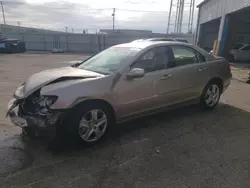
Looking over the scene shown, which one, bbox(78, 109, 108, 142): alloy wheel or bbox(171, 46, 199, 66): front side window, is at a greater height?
bbox(171, 46, 199, 66): front side window

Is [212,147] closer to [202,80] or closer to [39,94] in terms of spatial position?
[202,80]

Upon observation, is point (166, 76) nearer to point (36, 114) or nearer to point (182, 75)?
point (182, 75)

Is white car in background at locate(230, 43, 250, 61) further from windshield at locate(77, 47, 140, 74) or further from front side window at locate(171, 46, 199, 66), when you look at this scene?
windshield at locate(77, 47, 140, 74)

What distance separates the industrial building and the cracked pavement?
11211 mm

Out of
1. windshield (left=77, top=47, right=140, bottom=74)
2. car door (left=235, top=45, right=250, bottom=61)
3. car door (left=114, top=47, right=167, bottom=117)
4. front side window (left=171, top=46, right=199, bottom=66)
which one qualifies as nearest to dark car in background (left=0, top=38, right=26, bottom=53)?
car door (left=235, top=45, right=250, bottom=61)

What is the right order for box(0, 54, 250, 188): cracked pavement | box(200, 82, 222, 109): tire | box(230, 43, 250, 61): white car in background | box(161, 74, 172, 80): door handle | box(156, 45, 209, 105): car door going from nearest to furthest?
box(0, 54, 250, 188): cracked pavement
box(161, 74, 172, 80): door handle
box(156, 45, 209, 105): car door
box(200, 82, 222, 109): tire
box(230, 43, 250, 61): white car in background

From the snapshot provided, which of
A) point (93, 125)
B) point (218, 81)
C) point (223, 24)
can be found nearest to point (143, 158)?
point (93, 125)

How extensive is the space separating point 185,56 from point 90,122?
98.1 inches

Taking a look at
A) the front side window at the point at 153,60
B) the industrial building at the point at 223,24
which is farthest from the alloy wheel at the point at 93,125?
the industrial building at the point at 223,24

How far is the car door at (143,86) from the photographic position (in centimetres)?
347

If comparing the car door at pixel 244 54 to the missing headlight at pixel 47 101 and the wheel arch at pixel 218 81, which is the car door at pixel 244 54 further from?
the missing headlight at pixel 47 101

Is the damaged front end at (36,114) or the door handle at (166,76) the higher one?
the door handle at (166,76)

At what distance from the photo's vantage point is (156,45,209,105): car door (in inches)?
160

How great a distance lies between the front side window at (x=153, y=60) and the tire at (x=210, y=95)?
140 cm
